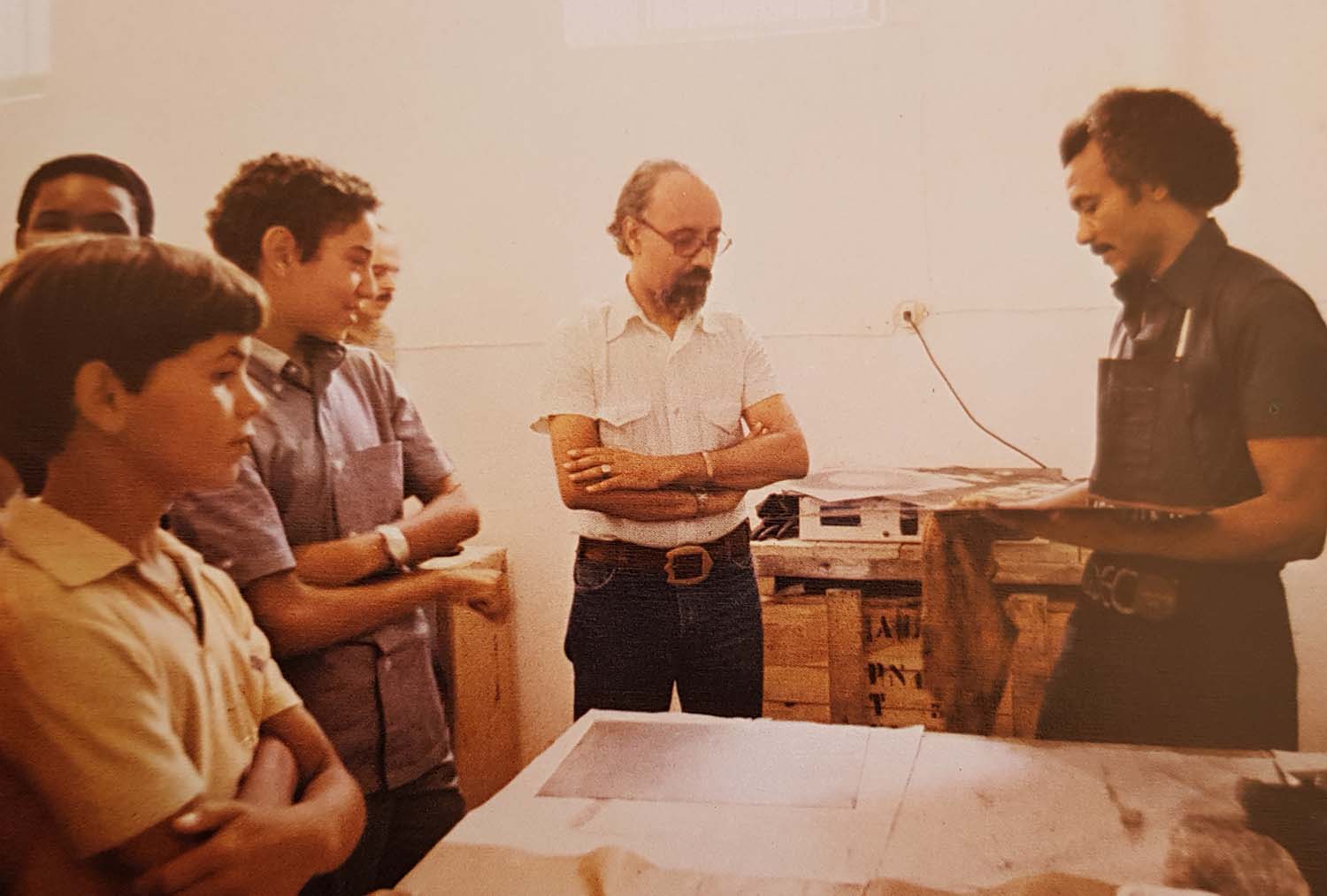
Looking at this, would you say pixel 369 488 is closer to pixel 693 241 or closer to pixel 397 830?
pixel 397 830

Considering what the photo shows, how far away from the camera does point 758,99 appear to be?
1136mm

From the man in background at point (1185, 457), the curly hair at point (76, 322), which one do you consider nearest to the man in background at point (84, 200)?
the curly hair at point (76, 322)

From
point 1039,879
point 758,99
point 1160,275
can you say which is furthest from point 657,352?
Result: point 1039,879

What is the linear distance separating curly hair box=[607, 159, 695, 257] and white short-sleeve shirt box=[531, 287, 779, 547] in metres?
0.10

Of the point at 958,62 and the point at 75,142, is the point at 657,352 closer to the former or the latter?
the point at 958,62

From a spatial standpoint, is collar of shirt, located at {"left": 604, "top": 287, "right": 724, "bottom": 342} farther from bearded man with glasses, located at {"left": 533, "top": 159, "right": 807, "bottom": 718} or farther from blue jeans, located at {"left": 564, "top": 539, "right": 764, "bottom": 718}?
blue jeans, located at {"left": 564, "top": 539, "right": 764, "bottom": 718}

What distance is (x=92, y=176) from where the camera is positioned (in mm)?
990

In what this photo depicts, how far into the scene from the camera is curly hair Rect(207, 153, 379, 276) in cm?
89

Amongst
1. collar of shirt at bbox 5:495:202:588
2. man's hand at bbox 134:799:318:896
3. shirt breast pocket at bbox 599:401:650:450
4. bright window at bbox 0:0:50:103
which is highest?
bright window at bbox 0:0:50:103

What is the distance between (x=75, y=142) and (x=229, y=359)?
48 centimetres

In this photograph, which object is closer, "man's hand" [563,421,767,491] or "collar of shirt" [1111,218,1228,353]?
"collar of shirt" [1111,218,1228,353]

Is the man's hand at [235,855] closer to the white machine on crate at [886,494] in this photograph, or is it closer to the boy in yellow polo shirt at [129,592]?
the boy in yellow polo shirt at [129,592]

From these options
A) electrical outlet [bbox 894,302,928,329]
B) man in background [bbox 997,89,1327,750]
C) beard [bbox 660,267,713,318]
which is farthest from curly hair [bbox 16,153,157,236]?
man in background [bbox 997,89,1327,750]

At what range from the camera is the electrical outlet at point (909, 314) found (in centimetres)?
A: 119
